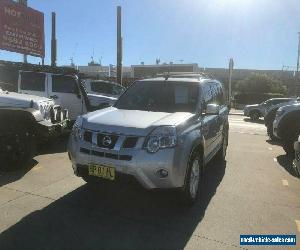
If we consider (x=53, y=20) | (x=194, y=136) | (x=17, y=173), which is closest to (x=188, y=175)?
(x=194, y=136)

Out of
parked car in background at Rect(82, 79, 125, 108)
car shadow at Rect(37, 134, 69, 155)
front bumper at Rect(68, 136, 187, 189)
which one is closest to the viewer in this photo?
front bumper at Rect(68, 136, 187, 189)

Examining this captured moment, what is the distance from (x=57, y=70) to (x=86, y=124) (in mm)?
6234

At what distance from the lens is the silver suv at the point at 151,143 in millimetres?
4430

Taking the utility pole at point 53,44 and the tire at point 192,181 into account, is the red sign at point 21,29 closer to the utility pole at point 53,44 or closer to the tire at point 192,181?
the utility pole at point 53,44

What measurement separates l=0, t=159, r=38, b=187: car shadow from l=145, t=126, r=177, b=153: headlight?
9.03 feet

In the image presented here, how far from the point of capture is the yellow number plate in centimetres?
453

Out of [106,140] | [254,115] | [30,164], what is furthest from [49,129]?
[254,115]

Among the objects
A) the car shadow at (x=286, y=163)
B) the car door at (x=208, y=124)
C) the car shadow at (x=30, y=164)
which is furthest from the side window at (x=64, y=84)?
the car shadow at (x=286, y=163)

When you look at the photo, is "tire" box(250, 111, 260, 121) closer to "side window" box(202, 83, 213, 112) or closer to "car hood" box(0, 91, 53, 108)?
"side window" box(202, 83, 213, 112)

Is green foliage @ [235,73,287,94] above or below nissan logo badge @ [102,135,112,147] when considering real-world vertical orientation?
above

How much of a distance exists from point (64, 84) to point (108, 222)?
6963 mm

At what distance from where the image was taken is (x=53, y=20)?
24453 mm

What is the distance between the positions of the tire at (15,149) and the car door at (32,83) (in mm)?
3965

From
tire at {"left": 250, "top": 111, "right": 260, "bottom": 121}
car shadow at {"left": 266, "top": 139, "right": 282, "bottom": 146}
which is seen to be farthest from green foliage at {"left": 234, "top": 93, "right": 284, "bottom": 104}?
car shadow at {"left": 266, "top": 139, "right": 282, "bottom": 146}
